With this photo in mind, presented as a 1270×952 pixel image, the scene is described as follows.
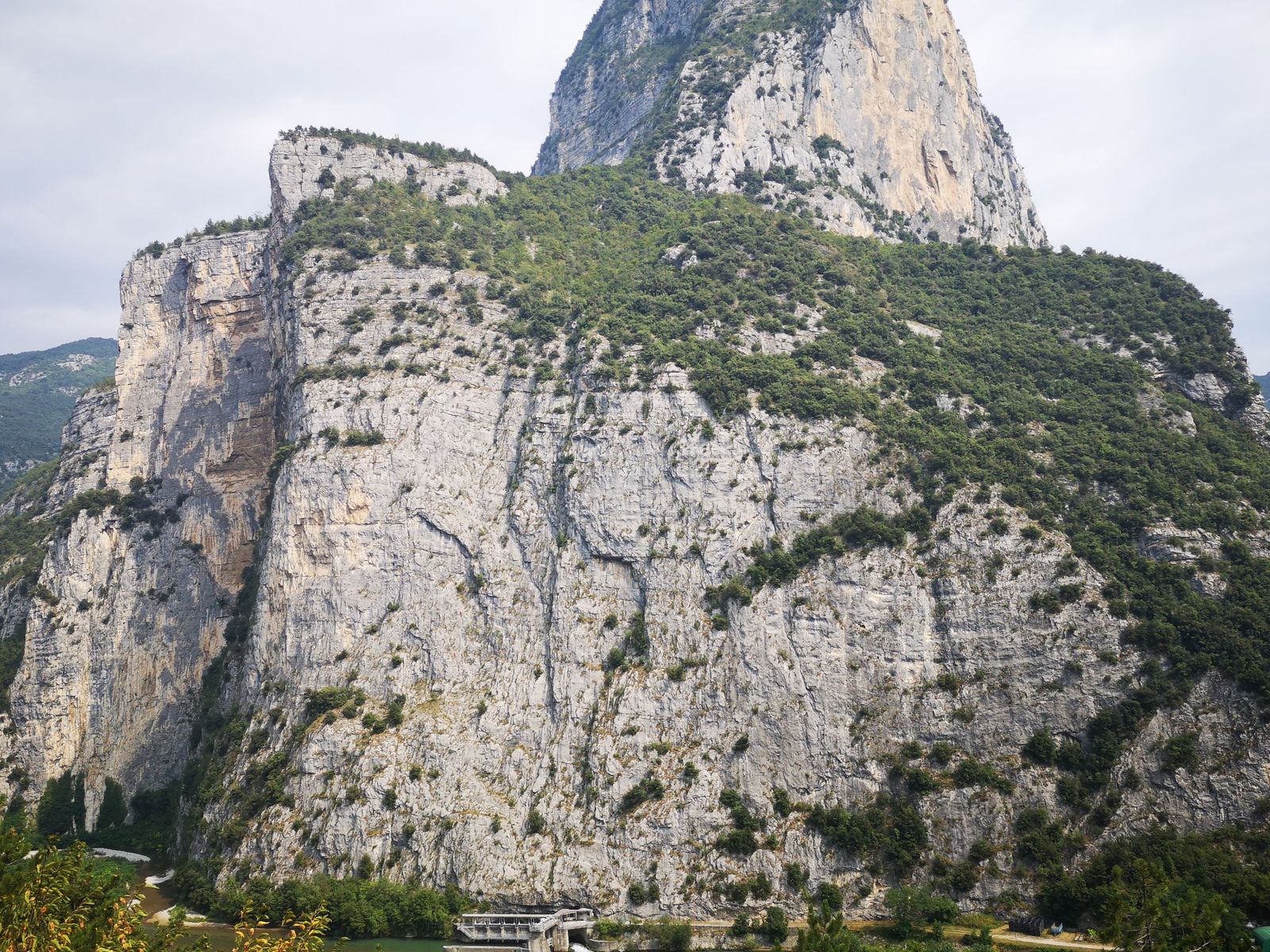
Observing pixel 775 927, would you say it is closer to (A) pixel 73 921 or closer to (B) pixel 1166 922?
(B) pixel 1166 922

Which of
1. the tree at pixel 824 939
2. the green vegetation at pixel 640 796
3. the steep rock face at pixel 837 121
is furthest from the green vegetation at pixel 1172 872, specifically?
the steep rock face at pixel 837 121

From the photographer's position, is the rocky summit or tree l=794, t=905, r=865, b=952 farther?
the rocky summit

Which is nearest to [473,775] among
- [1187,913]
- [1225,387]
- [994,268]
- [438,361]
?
[438,361]

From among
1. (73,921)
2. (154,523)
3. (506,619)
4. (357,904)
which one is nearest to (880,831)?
(506,619)

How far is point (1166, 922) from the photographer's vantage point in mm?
36094

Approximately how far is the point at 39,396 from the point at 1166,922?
181m

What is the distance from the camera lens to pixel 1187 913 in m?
38.0

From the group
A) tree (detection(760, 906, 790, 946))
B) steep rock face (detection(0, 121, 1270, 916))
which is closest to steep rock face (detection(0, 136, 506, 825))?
steep rock face (detection(0, 121, 1270, 916))

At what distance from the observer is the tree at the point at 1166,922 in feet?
114

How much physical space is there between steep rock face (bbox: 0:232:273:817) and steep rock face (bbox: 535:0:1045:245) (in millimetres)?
51686

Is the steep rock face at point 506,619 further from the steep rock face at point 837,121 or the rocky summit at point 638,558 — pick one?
the steep rock face at point 837,121

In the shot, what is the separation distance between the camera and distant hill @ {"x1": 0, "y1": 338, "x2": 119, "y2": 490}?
13800 cm

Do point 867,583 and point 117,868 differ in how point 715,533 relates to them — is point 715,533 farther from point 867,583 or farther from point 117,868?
point 117,868

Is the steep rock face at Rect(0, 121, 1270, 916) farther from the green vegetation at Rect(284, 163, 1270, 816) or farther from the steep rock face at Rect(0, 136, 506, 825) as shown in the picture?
the green vegetation at Rect(284, 163, 1270, 816)
